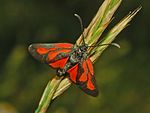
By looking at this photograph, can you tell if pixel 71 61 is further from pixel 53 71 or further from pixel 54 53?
pixel 53 71

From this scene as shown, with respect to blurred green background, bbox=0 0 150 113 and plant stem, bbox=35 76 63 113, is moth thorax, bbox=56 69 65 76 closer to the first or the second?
plant stem, bbox=35 76 63 113

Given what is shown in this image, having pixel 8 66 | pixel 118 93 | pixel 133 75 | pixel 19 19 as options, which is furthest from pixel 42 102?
pixel 19 19

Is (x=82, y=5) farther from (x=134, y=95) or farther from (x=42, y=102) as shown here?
(x=42, y=102)

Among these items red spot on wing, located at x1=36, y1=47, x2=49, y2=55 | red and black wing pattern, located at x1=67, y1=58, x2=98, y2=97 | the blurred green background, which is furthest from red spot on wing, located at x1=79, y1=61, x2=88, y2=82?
the blurred green background

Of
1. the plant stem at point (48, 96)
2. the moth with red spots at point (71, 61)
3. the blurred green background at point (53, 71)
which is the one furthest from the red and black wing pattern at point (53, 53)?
the blurred green background at point (53, 71)

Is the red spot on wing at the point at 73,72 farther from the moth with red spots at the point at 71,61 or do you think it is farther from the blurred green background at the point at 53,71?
the blurred green background at the point at 53,71

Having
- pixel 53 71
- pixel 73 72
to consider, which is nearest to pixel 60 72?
pixel 73 72
